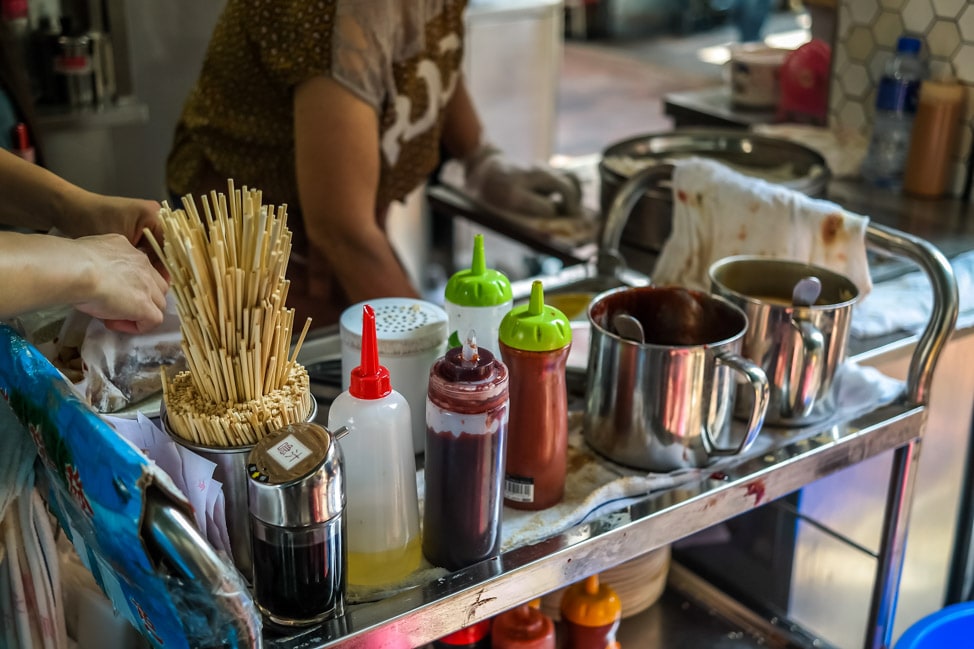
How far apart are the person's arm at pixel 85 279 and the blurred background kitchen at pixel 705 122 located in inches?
14.3

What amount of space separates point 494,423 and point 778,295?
0.54m

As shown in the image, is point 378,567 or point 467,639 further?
point 467,639

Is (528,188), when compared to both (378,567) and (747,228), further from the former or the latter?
(378,567)

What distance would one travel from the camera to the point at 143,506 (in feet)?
2.32

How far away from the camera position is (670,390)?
0.99 metres

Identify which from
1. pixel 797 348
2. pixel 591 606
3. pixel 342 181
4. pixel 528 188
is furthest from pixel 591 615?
pixel 528 188

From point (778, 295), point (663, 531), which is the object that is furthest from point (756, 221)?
A: point (663, 531)

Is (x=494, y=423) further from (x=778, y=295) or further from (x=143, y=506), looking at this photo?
(x=778, y=295)

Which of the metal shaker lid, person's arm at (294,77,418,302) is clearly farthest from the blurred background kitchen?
the metal shaker lid

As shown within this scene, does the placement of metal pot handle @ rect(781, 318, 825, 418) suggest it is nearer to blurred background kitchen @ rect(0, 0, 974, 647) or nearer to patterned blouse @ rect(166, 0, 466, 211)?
blurred background kitchen @ rect(0, 0, 974, 647)

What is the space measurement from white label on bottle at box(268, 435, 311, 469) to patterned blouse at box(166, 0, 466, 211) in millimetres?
735

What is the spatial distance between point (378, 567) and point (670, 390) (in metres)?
0.32

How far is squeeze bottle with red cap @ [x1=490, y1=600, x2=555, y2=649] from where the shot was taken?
119 cm

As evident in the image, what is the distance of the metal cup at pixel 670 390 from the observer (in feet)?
3.23
